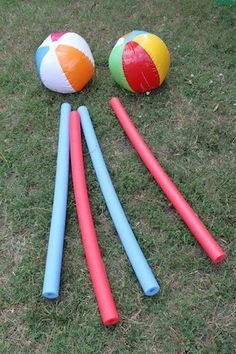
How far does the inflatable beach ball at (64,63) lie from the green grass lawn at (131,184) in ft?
0.54

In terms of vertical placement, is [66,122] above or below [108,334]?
above

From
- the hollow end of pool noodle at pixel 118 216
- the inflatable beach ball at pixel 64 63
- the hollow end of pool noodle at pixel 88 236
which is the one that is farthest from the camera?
the inflatable beach ball at pixel 64 63

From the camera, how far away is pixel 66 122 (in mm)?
3443

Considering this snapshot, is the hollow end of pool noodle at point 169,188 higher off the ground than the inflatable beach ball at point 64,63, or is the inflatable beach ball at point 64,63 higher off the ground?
the inflatable beach ball at point 64,63

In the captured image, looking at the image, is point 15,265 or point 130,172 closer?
point 15,265

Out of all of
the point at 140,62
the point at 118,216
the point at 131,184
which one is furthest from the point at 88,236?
the point at 140,62

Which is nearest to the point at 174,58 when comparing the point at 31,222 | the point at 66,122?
the point at 66,122

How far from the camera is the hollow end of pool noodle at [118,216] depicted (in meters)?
2.54

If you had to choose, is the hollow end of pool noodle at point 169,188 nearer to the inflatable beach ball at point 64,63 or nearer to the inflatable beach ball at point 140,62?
the inflatable beach ball at point 140,62

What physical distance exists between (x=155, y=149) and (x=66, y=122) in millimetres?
702

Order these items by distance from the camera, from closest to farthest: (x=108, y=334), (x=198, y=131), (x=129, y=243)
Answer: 1. (x=108, y=334)
2. (x=129, y=243)
3. (x=198, y=131)

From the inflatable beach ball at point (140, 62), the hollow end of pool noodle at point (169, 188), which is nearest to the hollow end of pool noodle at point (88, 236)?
the hollow end of pool noodle at point (169, 188)

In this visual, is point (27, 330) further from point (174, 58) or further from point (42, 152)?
point (174, 58)

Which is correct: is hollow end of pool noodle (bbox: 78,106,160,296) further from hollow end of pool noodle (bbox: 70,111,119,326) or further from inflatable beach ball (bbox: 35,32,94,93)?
inflatable beach ball (bbox: 35,32,94,93)
